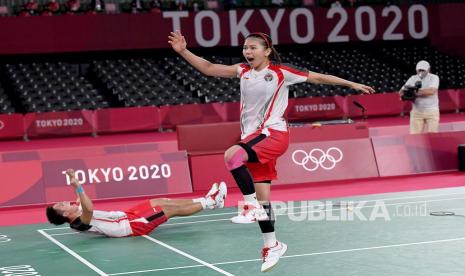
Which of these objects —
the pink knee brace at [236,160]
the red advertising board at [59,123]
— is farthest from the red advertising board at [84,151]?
the pink knee brace at [236,160]

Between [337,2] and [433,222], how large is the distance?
21591 millimetres

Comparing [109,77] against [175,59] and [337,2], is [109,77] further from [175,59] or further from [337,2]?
[337,2]

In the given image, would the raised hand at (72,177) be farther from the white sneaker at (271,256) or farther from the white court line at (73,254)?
the white sneaker at (271,256)

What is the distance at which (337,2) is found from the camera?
29.5 meters

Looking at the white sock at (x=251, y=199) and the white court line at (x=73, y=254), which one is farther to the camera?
the white court line at (x=73, y=254)

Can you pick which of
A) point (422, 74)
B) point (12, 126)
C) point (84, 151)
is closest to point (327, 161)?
point (422, 74)

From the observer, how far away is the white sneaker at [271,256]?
20.5 feet

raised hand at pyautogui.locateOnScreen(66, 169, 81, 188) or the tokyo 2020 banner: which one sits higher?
the tokyo 2020 banner

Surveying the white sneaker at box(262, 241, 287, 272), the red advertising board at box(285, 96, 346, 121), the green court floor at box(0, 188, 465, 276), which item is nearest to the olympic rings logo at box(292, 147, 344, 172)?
the green court floor at box(0, 188, 465, 276)

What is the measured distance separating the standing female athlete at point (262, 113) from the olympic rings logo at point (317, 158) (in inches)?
259

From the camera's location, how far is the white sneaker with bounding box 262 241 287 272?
6.25m

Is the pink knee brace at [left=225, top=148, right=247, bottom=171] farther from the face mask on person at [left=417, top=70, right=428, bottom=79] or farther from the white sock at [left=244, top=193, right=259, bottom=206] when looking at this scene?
the face mask on person at [left=417, top=70, right=428, bottom=79]

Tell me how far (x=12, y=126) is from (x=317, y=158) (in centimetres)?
1240

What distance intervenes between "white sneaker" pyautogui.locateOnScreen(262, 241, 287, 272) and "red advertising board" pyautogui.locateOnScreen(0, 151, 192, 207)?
20.2ft
